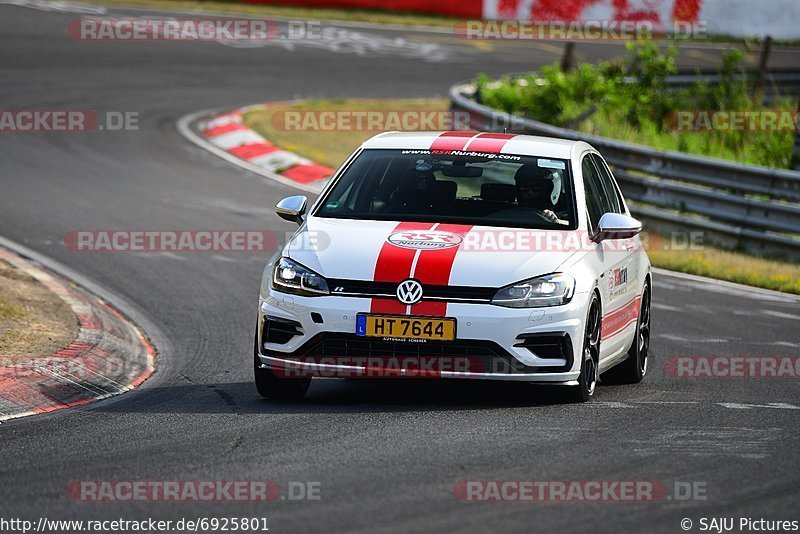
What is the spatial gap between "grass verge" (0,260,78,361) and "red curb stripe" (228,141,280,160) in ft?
29.8

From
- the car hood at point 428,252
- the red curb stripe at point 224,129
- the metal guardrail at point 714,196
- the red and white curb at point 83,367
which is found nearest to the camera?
the car hood at point 428,252

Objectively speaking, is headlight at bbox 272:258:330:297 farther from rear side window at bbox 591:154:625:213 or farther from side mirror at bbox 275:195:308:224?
rear side window at bbox 591:154:625:213

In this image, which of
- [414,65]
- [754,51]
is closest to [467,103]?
[414,65]

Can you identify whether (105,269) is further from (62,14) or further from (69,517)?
(62,14)

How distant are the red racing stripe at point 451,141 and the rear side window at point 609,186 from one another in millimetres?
914

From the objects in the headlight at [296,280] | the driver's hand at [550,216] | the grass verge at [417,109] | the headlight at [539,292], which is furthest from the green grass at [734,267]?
the headlight at [296,280]

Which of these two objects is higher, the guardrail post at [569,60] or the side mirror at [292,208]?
the side mirror at [292,208]

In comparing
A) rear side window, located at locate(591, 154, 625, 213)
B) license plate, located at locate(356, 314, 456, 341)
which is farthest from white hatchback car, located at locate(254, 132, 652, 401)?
rear side window, located at locate(591, 154, 625, 213)

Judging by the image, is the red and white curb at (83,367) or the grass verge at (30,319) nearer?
the red and white curb at (83,367)

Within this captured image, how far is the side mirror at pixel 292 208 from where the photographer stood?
847 cm

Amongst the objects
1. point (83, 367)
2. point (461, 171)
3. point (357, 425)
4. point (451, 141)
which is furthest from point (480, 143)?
point (83, 367)

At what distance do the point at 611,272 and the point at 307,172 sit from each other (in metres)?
11.0

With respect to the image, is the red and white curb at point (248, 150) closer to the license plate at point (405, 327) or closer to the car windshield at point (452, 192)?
the car windshield at point (452, 192)

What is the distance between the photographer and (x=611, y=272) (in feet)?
27.9
